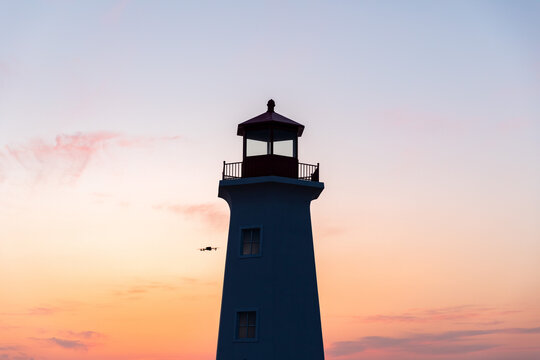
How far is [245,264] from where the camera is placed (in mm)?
37906

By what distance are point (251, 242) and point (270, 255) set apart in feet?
4.08

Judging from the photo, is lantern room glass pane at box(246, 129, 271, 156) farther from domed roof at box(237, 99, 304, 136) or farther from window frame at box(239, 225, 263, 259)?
window frame at box(239, 225, 263, 259)

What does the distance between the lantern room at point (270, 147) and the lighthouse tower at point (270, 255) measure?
0.05 meters

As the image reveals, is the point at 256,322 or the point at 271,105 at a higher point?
the point at 271,105

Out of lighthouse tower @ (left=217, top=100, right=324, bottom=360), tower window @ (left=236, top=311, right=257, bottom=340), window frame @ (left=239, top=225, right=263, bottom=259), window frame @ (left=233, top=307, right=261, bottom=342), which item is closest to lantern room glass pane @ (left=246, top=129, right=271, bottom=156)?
lighthouse tower @ (left=217, top=100, right=324, bottom=360)

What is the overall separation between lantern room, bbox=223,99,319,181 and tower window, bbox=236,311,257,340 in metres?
6.41

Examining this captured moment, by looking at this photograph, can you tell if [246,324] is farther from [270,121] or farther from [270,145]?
[270,121]

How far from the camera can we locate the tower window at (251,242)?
125 feet

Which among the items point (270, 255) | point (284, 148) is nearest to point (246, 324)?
point (270, 255)

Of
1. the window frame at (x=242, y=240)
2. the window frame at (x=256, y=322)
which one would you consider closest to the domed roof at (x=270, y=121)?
the window frame at (x=242, y=240)

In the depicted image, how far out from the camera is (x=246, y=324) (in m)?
37.1

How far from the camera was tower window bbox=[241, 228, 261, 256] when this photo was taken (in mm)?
38025

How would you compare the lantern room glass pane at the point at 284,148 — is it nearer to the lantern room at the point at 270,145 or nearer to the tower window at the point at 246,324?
the lantern room at the point at 270,145

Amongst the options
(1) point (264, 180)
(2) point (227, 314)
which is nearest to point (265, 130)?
(1) point (264, 180)
